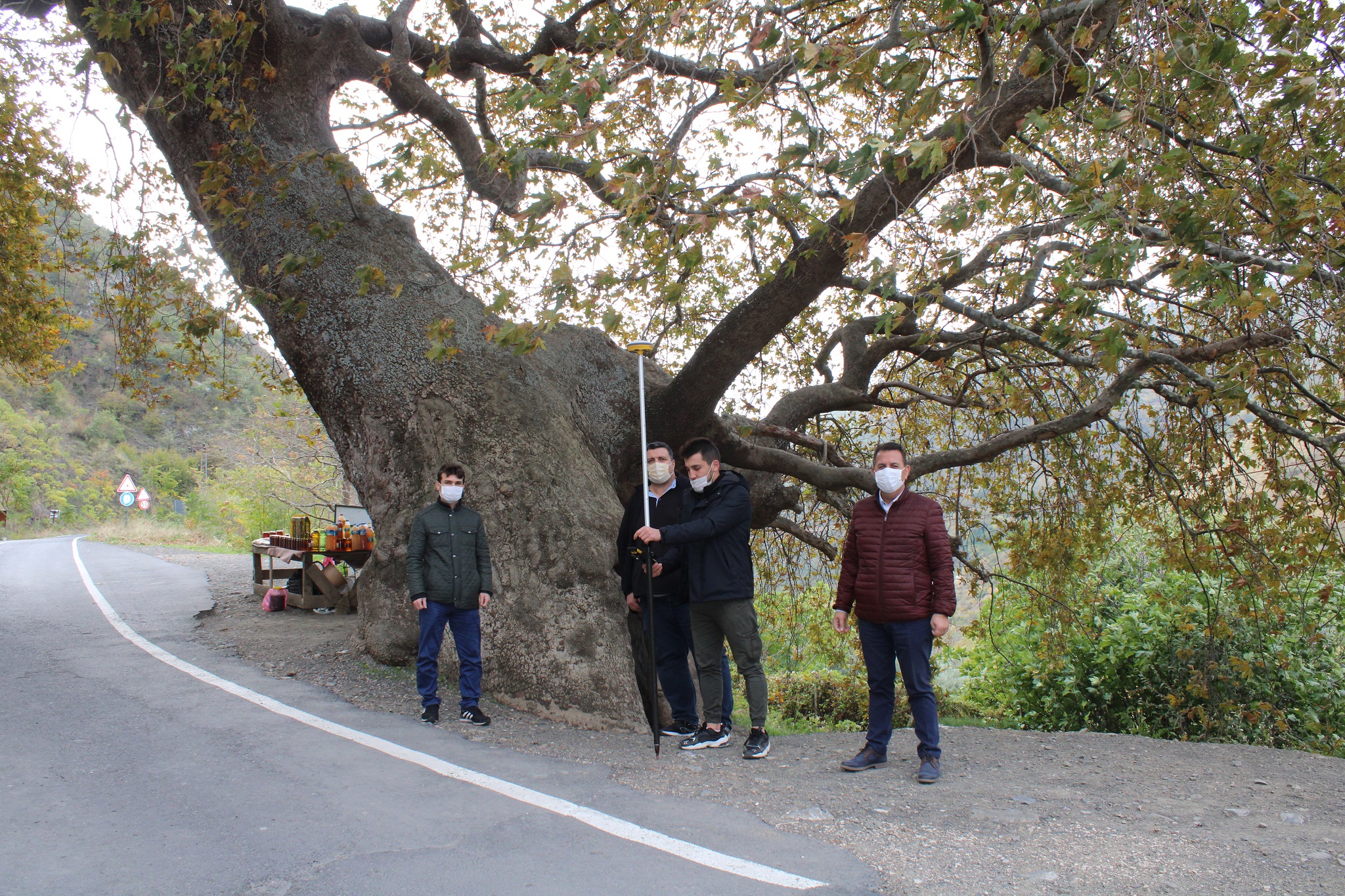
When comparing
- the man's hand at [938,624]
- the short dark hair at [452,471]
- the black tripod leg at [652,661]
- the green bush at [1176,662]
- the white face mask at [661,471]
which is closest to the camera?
the man's hand at [938,624]

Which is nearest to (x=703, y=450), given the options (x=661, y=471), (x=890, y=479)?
(x=661, y=471)

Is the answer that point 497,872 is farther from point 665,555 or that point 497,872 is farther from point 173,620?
point 173,620

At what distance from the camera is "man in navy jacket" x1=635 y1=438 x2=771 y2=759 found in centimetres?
503

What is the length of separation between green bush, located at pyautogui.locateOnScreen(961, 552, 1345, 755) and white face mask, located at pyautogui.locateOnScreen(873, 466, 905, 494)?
3310 mm

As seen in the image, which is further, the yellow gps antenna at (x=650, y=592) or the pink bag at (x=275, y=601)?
the pink bag at (x=275, y=601)

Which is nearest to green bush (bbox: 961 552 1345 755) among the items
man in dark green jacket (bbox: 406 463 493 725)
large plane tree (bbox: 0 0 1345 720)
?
large plane tree (bbox: 0 0 1345 720)

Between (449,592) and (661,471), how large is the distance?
1.64 metres

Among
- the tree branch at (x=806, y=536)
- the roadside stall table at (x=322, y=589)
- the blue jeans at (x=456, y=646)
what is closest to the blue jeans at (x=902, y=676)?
the blue jeans at (x=456, y=646)

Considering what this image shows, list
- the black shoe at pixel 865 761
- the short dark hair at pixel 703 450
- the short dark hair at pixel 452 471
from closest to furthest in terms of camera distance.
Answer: the black shoe at pixel 865 761 < the short dark hair at pixel 703 450 < the short dark hair at pixel 452 471

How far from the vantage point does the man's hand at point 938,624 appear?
4578 millimetres

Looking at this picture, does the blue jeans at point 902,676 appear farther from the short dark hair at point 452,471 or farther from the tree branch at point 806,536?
the tree branch at point 806,536

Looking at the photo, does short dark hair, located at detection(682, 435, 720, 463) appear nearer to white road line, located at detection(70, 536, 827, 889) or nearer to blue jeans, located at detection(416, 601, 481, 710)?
blue jeans, located at detection(416, 601, 481, 710)

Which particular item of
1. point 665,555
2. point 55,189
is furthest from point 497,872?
point 55,189

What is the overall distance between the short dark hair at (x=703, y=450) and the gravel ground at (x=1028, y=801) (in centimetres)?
183
